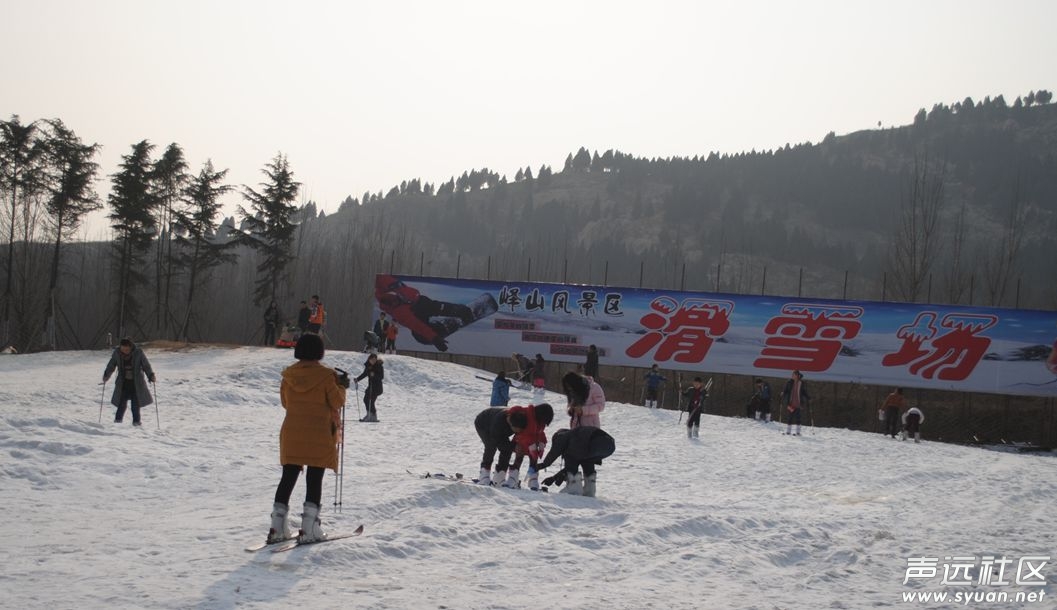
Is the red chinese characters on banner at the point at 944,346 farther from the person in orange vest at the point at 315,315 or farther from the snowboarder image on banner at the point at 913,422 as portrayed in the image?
the person in orange vest at the point at 315,315

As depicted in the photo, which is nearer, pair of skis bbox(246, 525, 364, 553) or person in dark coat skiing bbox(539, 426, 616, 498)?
pair of skis bbox(246, 525, 364, 553)

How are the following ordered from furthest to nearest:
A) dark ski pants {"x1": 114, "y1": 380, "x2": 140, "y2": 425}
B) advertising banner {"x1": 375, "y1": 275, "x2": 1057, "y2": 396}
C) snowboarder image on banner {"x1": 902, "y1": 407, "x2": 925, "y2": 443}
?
advertising banner {"x1": 375, "y1": 275, "x2": 1057, "y2": 396} → snowboarder image on banner {"x1": 902, "y1": 407, "x2": 925, "y2": 443} → dark ski pants {"x1": 114, "y1": 380, "x2": 140, "y2": 425}

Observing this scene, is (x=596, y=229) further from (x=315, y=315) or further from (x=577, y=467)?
(x=577, y=467)

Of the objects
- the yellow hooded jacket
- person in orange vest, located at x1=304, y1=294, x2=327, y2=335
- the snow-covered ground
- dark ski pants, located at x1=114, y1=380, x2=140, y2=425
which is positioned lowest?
the snow-covered ground

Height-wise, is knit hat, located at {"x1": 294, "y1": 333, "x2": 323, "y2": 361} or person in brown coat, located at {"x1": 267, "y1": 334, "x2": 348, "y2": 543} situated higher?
knit hat, located at {"x1": 294, "y1": 333, "x2": 323, "y2": 361}

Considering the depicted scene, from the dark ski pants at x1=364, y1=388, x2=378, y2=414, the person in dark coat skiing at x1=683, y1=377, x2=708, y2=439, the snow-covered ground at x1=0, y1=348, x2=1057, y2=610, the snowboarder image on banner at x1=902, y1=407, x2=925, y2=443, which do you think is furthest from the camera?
the snowboarder image on banner at x1=902, y1=407, x2=925, y2=443

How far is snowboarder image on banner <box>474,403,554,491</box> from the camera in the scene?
35.9ft

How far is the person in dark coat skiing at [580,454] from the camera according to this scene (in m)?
11.3

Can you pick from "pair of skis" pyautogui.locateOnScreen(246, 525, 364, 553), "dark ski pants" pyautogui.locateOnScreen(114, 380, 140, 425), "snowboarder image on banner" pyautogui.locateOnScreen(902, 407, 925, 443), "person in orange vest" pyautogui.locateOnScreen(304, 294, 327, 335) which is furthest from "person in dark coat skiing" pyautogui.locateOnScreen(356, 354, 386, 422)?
"snowboarder image on banner" pyautogui.locateOnScreen(902, 407, 925, 443)

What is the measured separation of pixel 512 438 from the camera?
1129 cm

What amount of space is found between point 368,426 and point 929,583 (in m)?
13.8

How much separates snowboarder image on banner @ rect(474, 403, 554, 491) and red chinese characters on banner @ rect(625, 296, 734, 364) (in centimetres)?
2310

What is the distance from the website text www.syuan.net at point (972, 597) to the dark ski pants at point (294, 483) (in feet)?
15.7

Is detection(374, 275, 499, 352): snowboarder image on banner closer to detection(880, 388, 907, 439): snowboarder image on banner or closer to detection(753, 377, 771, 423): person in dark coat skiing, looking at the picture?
detection(753, 377, 771, 423): person in dark coat skiing
